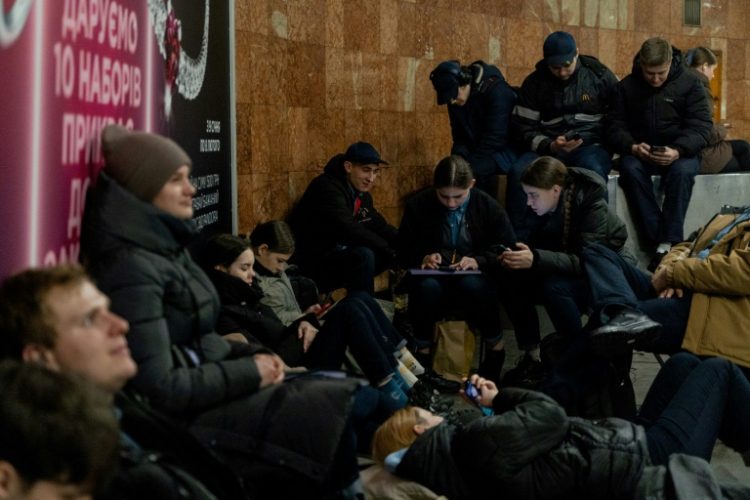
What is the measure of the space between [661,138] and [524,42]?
3074 millimetres

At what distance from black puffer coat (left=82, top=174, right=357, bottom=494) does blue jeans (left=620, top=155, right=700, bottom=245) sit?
547cm

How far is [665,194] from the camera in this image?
28.7 ft

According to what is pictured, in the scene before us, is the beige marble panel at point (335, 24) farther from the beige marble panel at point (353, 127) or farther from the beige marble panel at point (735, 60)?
the beige marble panel at point (735, 60)

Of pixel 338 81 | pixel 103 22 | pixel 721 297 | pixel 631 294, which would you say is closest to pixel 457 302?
pixel 631 294

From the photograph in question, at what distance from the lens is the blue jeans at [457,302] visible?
7.12 m

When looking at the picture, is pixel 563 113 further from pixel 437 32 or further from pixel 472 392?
pixel 472 392

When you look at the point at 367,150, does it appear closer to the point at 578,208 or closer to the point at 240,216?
the point at 240,216

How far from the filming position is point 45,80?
347cm

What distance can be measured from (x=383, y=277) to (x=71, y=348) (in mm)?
6875

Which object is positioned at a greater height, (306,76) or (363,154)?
(306,76)

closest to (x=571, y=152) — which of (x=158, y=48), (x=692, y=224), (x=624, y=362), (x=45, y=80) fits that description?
(x=692, y=224)

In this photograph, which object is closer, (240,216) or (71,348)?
(71,348)

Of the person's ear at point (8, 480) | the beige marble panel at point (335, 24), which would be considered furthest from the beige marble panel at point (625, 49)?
the person's ear at point (8, 480)

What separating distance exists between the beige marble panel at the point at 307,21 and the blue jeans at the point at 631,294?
3327mm
